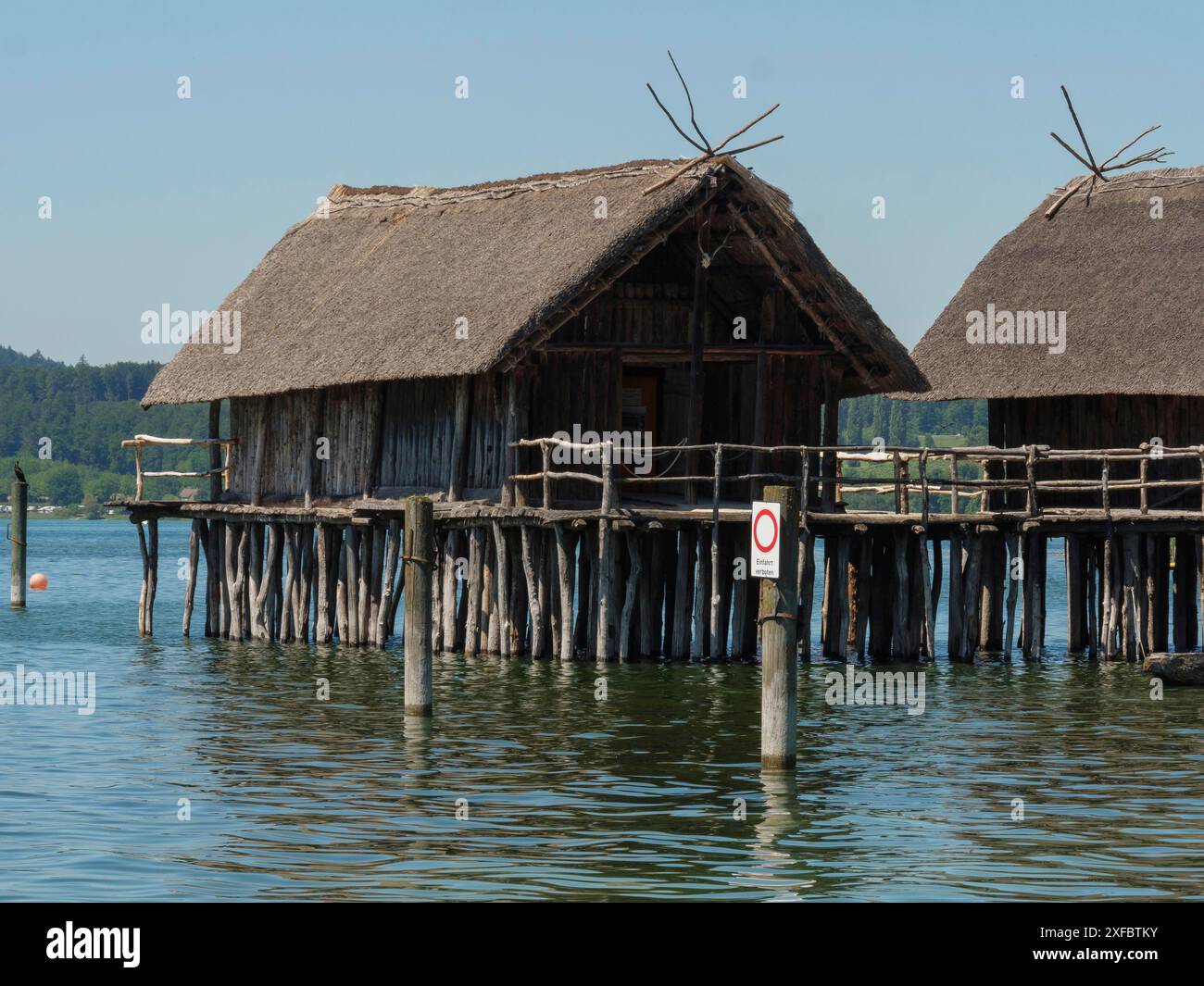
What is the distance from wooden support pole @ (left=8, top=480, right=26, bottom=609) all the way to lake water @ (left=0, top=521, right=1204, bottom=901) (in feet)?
59.2

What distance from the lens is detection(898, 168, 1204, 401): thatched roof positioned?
34469mm

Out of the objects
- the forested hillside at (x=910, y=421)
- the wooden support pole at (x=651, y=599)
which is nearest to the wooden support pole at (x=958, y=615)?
the wooden support pole at (x=651, y=599)

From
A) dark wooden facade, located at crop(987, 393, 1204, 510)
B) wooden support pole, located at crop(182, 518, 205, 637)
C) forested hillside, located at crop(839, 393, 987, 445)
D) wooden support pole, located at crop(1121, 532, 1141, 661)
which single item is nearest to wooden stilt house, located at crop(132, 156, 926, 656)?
wooden support pole, located at crop(182, 518, 205, 637)

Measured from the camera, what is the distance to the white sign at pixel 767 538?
693 inches

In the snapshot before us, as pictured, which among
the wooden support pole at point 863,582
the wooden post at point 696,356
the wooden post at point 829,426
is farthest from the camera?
the wooden post at point 829,426

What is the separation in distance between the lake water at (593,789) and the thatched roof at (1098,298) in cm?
607

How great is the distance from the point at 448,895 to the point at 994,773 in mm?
7765

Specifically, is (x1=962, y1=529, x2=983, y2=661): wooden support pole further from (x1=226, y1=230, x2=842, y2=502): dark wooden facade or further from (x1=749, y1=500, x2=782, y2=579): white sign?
(x1=749, y1=500, x2=782, y2=579): white sign

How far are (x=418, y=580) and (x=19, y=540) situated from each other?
29.0 m

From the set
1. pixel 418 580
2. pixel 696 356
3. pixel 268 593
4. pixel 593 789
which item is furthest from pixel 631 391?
pixel 593 789

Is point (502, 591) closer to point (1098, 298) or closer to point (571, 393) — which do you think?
point (571, 393)

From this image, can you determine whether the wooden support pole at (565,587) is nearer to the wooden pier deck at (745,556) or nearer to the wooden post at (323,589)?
the wooden pier deck at (745,556)
